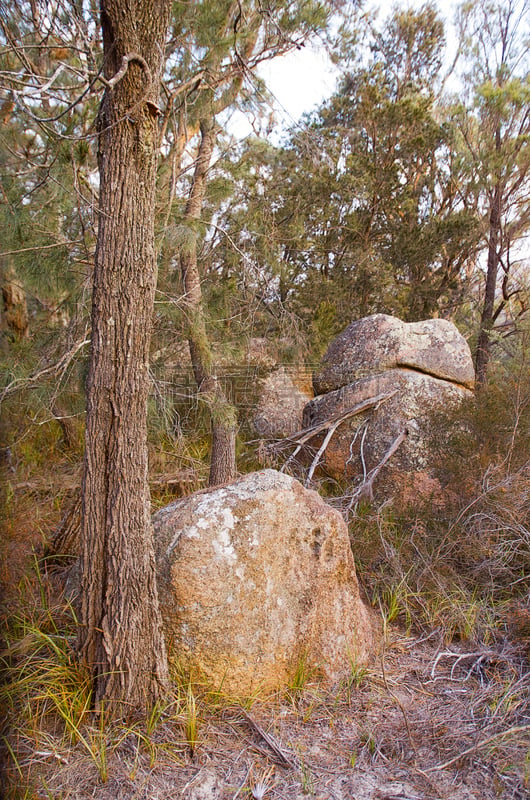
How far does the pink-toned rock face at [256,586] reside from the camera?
2.84 meters

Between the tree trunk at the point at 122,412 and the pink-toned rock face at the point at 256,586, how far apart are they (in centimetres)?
19

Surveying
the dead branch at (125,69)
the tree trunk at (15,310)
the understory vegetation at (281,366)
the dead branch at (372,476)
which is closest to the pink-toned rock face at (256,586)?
the understory vegetation at (281,366)

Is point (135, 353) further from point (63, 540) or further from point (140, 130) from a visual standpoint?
point (63, 540)

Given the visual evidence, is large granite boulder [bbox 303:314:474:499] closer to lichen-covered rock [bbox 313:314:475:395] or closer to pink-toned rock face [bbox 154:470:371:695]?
lichen-covered rock [bbox 313:314:475:395]

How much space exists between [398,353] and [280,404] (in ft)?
6.64

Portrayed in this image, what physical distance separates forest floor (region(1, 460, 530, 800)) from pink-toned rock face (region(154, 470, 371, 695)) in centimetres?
13

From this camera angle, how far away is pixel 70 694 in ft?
8.65

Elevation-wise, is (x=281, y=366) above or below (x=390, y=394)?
above

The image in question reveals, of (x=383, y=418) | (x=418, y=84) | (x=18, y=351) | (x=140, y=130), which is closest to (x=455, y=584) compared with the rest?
(x=383, y=418)

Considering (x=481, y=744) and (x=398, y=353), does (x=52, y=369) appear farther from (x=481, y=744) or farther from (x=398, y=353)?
(x=398, y=353)

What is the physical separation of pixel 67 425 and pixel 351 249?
491 centimetres

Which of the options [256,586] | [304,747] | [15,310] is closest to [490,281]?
[15,310]

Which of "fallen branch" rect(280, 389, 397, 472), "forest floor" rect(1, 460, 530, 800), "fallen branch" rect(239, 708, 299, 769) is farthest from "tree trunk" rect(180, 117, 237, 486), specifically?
"fallen branch" rect(239, 708, 299, 769)

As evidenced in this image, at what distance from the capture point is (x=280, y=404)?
766cm
